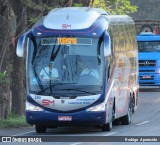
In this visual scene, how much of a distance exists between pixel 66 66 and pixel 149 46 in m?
22.2

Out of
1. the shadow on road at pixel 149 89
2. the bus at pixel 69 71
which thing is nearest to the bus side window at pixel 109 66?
the bus at pixel 69 71

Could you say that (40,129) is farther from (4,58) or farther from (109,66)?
(4,58)

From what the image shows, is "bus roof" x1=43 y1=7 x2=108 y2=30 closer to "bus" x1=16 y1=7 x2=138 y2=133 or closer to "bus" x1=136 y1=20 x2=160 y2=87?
"bus" x1=16 y1=7 x2=138 y2=133

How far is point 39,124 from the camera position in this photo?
21828mm

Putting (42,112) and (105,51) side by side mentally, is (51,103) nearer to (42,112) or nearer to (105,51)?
(42,112)

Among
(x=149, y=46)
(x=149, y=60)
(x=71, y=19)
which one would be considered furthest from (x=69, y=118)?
(x=149, y=46)

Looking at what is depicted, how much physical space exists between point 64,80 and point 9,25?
8.47m

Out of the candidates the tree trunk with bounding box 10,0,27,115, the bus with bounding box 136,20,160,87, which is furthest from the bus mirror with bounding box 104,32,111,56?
the bus with bounding box 136,20,160,87

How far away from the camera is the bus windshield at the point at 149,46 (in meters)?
43.4

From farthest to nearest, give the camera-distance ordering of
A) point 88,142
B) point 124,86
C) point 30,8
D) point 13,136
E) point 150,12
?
1. point 150,12
2. point 30,8
3. point 124,86
4. point 13,136
5. point 88,142

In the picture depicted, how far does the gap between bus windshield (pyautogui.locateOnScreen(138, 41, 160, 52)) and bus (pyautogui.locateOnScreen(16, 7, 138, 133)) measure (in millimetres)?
20887

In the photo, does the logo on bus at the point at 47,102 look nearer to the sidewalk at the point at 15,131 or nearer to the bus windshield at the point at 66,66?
the bus windshield at the point at 66,66

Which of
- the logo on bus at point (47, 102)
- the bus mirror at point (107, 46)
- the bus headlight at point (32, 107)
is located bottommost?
the bus headlight at point (32, 107)

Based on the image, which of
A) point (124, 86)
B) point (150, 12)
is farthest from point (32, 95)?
point (150, 12)
